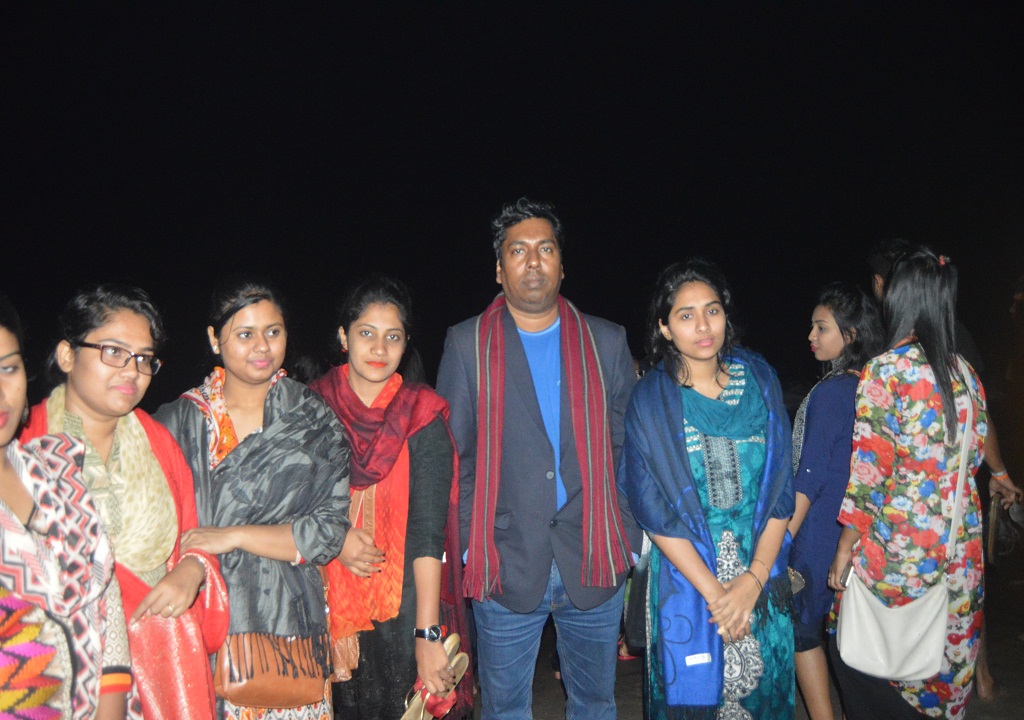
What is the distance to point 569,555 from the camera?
2.20m

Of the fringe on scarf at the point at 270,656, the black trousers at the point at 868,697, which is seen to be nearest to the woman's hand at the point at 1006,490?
the black trousers at the point at 868,697

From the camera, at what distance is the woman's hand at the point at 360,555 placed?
203cm

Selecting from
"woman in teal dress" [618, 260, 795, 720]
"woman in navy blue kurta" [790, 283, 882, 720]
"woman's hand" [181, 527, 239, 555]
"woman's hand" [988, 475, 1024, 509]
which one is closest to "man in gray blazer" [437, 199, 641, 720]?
"woman in teal dress" [618, 260, 795, 720]

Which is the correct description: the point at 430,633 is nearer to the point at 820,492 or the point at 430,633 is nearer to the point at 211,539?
the point at 211,539

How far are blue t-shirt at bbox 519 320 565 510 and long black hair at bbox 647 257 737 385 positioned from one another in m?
0.32

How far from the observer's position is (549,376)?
2.35m

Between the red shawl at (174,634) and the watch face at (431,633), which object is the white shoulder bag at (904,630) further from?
the red shawl at (174,634)

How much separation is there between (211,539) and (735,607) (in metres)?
1.49

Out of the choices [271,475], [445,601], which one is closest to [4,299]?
[271,475]

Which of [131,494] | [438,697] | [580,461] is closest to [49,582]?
[131,494]

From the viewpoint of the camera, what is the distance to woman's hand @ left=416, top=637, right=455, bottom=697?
6.63 ft

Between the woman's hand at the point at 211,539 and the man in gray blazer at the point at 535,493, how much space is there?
71 centimetres

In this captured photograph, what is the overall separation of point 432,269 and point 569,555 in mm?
10613

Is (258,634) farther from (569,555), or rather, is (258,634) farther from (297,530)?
(569,555)
